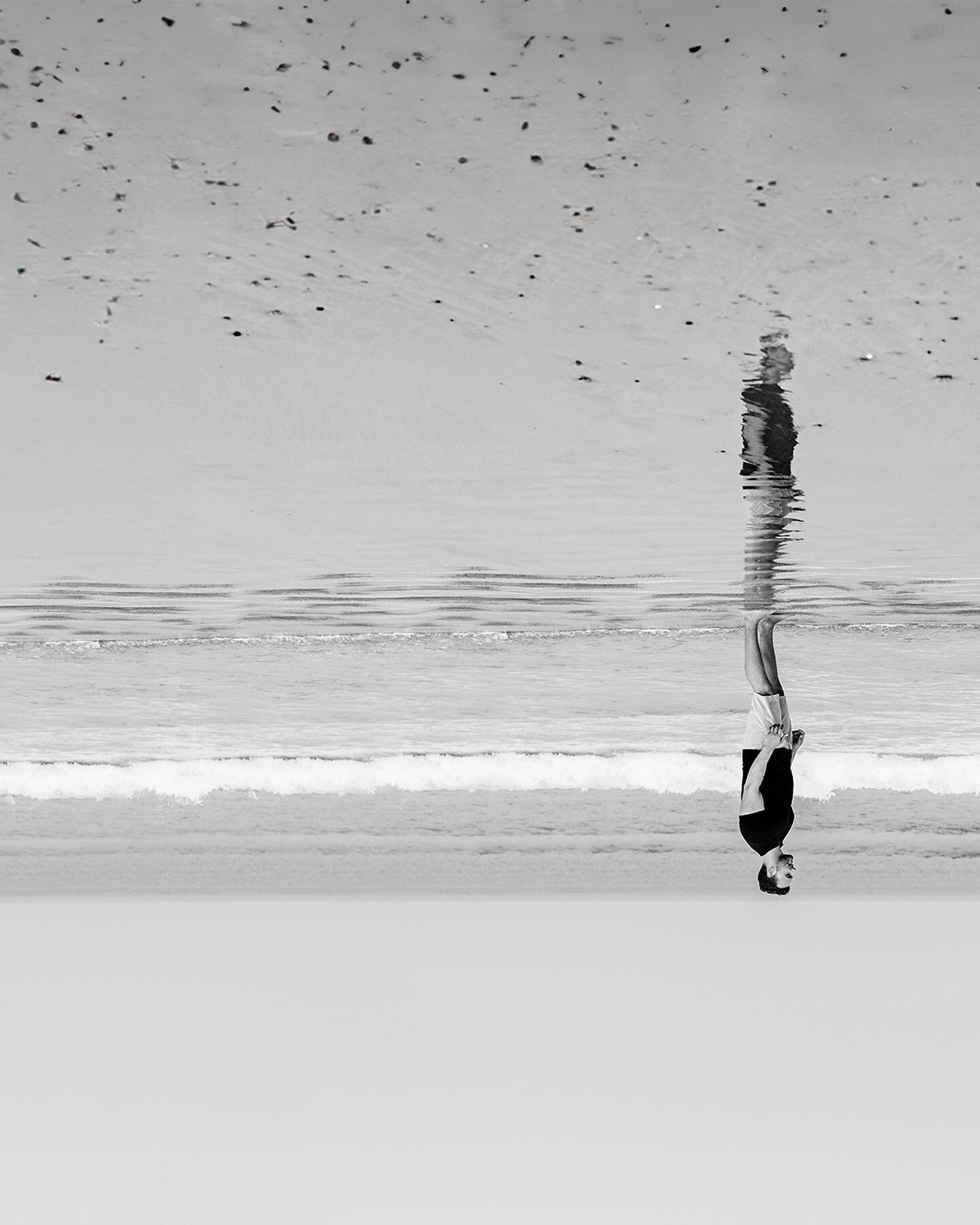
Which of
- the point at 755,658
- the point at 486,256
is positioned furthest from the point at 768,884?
the point at 486,256

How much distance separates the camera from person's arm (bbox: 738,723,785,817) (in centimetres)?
46

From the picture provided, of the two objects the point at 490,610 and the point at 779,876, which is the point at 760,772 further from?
the point at 490,610

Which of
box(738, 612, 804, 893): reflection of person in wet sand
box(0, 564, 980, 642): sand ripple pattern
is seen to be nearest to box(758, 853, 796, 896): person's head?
box(738, 612, 804, 893): reflection of person in wet sand

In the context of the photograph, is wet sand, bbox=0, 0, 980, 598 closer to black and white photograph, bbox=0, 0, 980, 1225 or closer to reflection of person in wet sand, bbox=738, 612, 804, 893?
black and white photograph, bbox=0, 0, 980, 1225

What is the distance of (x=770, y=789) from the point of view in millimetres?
461

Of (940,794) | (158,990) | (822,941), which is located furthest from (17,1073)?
(940,794)

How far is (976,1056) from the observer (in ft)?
1.11

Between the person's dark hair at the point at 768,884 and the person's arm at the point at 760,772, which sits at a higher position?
the person's arm at the point at 760,772

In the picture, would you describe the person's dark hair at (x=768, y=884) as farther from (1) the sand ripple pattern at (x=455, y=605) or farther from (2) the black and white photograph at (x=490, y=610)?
(1) the sand ripple pattern at (x=455, y=605)

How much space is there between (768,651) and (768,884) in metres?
0.12

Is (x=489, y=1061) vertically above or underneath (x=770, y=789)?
underneath

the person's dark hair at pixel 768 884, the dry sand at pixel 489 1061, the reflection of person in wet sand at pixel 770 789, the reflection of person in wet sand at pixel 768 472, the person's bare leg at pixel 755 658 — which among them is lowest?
the dry sand at pixel 489 1061

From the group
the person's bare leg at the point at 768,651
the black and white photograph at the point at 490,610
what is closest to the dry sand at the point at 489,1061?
the black and white photograph at the point at 490,610

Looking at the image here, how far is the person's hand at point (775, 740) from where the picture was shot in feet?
1.53
